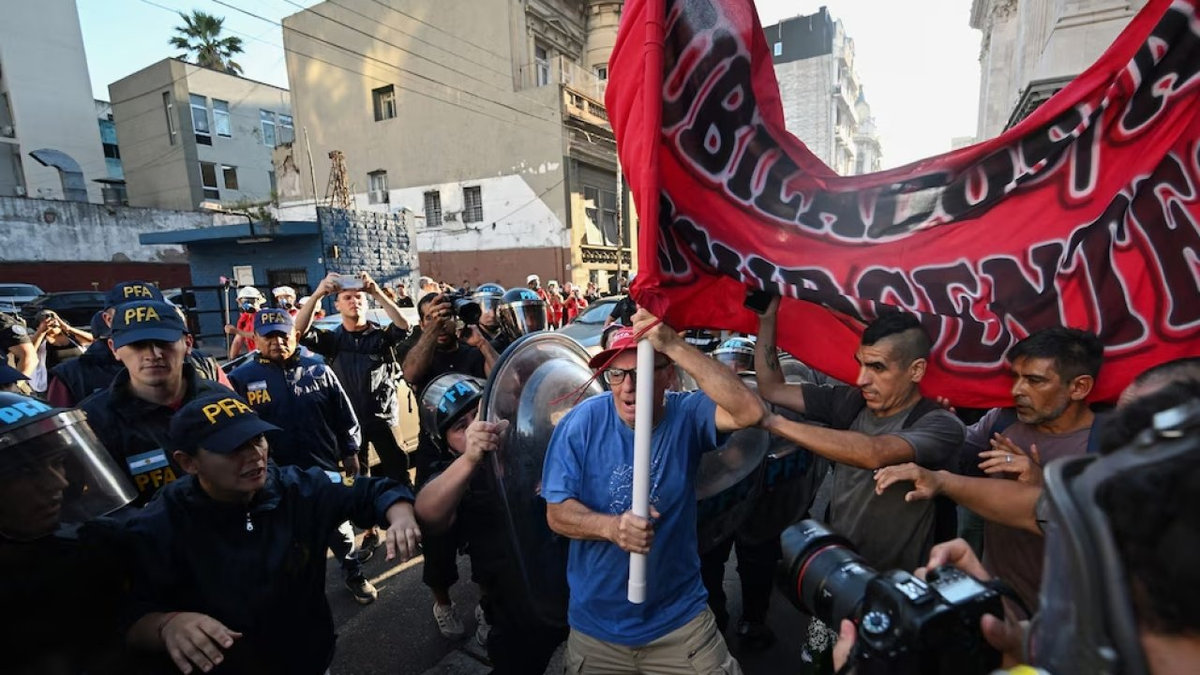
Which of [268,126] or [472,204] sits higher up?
[268,126]

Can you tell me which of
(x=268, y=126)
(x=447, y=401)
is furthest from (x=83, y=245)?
(x=447, y=401)

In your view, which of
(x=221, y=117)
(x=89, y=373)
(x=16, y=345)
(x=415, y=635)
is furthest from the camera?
(x=221, y=117)

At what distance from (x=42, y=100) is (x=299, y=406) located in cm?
3443

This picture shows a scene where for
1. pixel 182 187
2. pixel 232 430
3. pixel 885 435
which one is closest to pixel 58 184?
pixel 182 187

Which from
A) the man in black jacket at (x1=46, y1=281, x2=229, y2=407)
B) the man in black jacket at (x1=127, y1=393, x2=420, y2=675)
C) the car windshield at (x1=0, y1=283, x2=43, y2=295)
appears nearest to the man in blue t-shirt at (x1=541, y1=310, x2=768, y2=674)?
the man in black jacket at (x1=127, y1=393, x2=420, y2=675)

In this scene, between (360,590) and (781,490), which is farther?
(360,590)

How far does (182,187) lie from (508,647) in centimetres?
3619

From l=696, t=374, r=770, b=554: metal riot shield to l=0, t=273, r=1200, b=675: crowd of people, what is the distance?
0.09 m

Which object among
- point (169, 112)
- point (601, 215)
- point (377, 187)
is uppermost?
point (169, 112)

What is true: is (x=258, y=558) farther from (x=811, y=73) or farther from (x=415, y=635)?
(x=811, y=73)

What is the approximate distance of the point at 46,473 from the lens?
1423mm

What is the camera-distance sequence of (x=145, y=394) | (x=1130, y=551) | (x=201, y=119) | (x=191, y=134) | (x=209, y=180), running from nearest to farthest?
1. (x=1130, y=551)
2. (x=145, y=394)
3. (x=191, y=134)
4. (x=201, y=119)
5. (x=209, y=180)

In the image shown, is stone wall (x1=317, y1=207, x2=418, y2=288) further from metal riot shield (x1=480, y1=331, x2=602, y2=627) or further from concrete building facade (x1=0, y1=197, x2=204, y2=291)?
metal riot shield (x1=480, y1=331, x2=602, y2=627)

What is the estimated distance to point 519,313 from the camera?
462 cm
